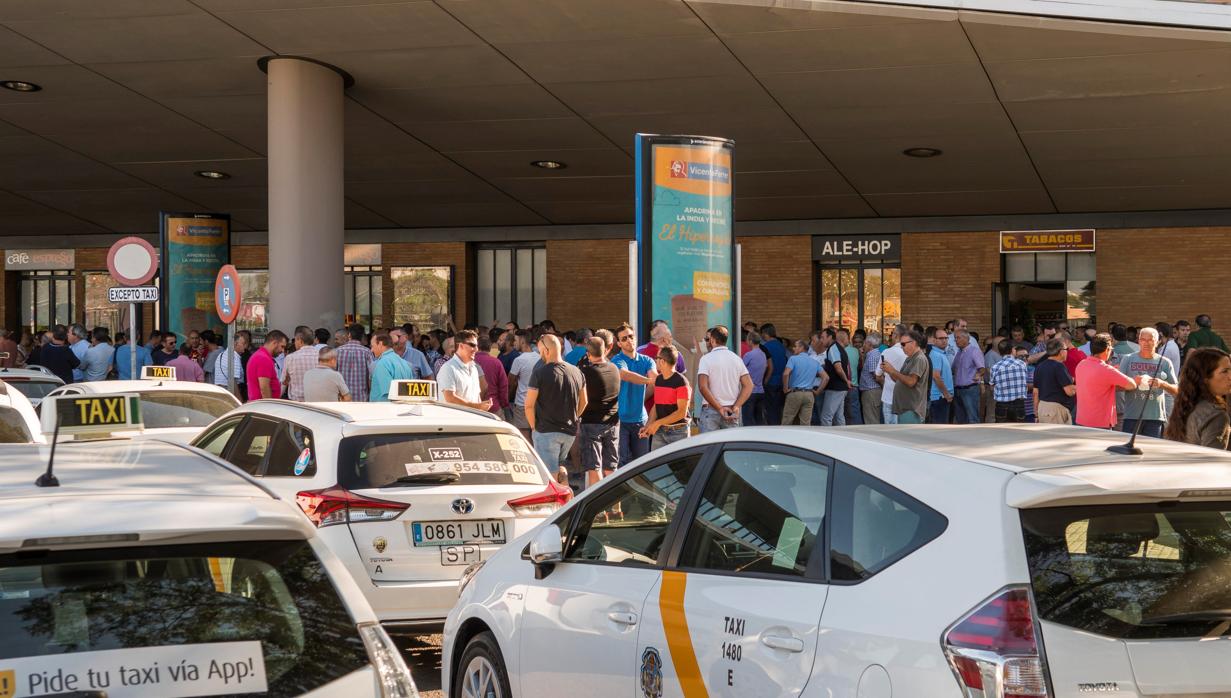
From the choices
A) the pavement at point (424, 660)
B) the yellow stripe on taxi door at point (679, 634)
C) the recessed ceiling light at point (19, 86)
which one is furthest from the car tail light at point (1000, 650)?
the recessed ceiling light at point (19, 86)

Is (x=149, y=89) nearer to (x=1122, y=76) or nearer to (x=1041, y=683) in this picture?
(x=1122, y=76)

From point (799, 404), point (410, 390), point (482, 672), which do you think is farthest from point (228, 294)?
point (482, 672)

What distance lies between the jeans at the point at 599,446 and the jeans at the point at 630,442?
393 millimetres

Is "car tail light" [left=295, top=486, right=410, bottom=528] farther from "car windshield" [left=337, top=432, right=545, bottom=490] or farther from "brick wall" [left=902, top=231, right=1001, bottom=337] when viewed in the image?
"brick wall" [left=902, top=231, right=1001, bottom=337]

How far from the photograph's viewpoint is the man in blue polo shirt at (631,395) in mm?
12898

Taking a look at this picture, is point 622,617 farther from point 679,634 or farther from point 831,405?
point 831,405

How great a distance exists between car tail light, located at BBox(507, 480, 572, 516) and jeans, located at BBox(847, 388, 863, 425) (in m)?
14.3

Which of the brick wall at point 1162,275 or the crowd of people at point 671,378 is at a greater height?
the brick wall at point 1162,275

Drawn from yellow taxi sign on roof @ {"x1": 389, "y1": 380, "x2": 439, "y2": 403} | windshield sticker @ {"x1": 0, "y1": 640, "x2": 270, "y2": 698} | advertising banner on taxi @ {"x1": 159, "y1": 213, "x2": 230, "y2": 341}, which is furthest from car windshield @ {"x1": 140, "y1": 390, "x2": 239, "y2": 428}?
advertising banner on taxi @ {"x1": 159, "y1": 213, "x2": 230, "y2": 341}

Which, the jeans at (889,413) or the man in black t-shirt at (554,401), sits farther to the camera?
the jeans at (889,413)

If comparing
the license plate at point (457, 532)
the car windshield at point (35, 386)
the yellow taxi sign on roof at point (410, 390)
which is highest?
the yellow taxi sign on roof at point (410, 390)

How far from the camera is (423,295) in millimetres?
31828

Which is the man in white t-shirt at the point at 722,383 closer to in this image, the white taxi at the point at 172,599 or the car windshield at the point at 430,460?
the car windshield at the point at 430,460

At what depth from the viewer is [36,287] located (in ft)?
115
